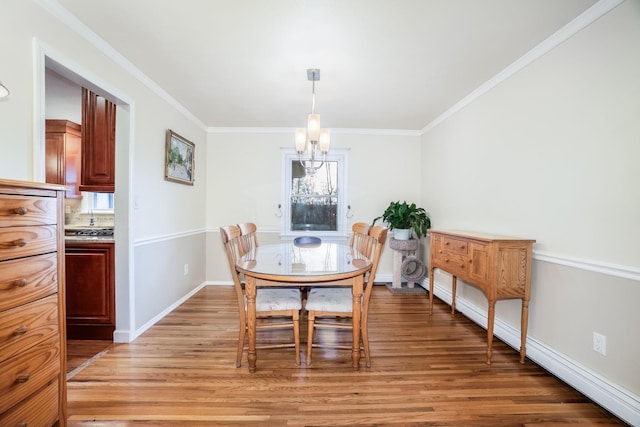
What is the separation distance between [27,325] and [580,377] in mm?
2991

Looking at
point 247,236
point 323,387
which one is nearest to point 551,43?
point 323,387

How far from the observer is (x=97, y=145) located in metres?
2.54

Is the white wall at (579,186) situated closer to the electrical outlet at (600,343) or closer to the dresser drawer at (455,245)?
the electrical outlet at (600,343)

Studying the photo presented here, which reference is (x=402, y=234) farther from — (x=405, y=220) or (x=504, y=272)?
(x=504, y=272)

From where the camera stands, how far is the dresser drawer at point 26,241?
40.8 inches

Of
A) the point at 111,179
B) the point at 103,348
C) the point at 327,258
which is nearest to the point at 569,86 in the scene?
the point at 327,258

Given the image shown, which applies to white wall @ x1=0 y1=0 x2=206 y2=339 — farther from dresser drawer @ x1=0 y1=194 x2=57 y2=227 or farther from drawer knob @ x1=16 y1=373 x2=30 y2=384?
drawer knob @ x1=16 y1=373 x2=30 y2=384

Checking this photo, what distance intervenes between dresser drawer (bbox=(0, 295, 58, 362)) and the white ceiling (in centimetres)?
172

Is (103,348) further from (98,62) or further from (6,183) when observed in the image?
(98,62)

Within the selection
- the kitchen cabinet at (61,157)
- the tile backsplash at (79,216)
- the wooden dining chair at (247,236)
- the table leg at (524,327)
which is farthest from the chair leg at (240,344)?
the kitchen cabinet at (61,157)

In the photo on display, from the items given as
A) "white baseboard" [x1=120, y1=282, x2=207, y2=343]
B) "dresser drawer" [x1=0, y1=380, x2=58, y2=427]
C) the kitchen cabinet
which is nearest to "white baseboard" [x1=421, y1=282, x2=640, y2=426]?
"dresser drawer" [x1=0, y1=380, x2=58, y2=427]

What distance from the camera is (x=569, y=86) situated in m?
1.85

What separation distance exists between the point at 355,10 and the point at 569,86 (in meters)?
1.53

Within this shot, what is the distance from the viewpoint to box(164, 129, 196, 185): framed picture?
2.97 meters
